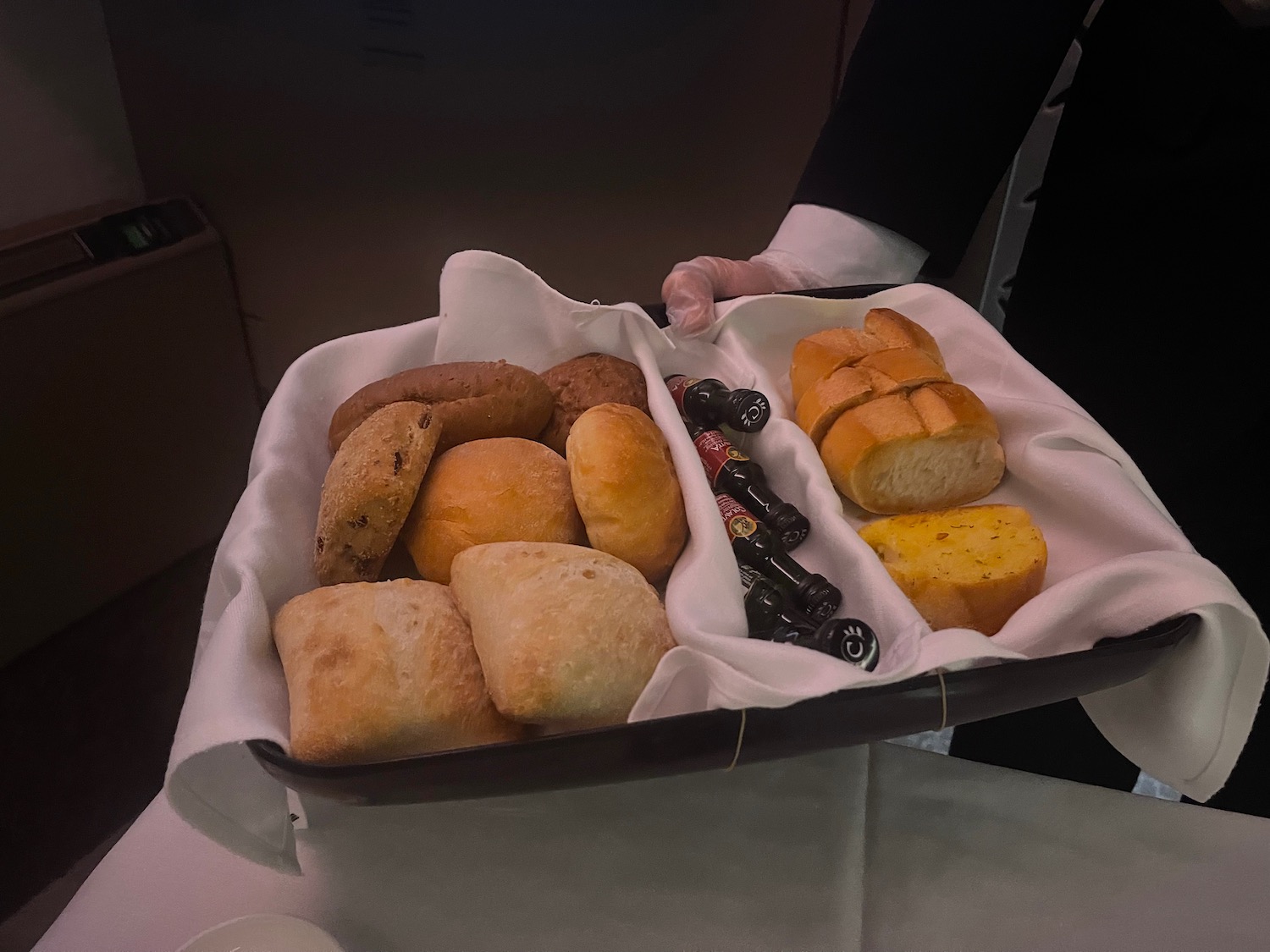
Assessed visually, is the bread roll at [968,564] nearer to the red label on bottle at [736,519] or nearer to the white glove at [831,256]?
the red label on bottle at [736,519]

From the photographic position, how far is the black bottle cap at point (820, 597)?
20.4 inches

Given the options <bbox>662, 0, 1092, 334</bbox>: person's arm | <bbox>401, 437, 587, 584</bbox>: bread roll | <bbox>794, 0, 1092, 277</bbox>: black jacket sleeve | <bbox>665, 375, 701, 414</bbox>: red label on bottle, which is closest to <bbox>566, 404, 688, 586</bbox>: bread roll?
<bbox>401, 437, 587, 584</bbox>: bread roll

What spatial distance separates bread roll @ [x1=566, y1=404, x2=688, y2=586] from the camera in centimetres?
52

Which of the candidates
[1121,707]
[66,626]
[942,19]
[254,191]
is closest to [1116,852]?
[1121,707]

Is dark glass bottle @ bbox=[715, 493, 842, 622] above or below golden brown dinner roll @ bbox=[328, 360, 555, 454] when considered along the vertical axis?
below

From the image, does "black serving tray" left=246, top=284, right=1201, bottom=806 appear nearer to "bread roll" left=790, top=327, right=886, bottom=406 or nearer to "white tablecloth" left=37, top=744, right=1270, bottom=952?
"white tablecloth" left=37, top=744, right=1270, bottom=952

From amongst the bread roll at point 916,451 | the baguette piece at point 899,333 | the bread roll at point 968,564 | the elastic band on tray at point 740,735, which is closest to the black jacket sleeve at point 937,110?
the baguette piece at point 899,333

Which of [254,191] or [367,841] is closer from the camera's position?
[367,841]

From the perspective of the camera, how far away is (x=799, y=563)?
569 millimetres

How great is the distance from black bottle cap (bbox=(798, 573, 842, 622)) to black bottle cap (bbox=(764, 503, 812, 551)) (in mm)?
49

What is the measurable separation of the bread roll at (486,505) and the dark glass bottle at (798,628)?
12 cm

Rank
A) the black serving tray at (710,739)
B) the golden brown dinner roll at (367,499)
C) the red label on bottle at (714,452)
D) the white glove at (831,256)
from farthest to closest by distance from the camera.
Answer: the white glove at (831,256) → the red label on bottle at (714,452) → the golden brown dinner roll at (367,499) → the black serving tray at (710,739)

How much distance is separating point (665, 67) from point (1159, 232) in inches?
34.5

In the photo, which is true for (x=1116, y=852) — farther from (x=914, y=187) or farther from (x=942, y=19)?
(x=942, y=19)
